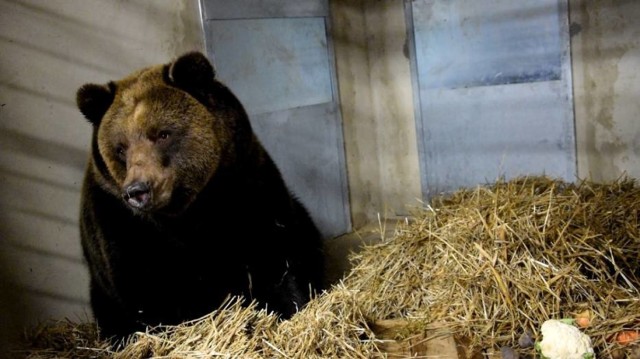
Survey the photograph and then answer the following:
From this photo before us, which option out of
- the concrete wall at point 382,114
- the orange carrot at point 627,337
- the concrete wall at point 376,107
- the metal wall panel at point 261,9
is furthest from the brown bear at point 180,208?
the concrete wall at point 376,107

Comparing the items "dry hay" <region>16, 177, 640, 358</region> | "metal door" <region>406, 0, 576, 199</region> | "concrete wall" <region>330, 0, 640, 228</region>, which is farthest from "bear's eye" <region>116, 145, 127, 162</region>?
"metal door" <region>406, 0, 576, 199</region>

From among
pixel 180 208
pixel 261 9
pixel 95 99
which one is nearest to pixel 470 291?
pixel 180 208

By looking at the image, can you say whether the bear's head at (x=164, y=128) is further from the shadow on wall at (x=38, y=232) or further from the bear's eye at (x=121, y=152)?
the shadow on wall at (x=38, y=232)

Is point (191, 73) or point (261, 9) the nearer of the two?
point (191, 73)

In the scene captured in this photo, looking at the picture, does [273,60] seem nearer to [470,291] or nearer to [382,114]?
[382,114]

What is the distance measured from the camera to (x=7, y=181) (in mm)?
4371

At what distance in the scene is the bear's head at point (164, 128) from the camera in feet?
12.8

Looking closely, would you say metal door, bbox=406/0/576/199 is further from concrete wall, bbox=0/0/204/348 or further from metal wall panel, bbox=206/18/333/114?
concrete wall, bbox=0/0/204/348

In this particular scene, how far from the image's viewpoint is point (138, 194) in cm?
366

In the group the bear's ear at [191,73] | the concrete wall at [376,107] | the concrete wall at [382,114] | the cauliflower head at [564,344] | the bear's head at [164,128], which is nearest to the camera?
the cauliflower head at [564,344]

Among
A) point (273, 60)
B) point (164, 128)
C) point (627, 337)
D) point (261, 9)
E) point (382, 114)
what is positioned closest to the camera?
point (627, 337)

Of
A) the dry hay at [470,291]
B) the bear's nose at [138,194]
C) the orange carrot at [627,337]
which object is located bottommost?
the orange carrot at [627,337]

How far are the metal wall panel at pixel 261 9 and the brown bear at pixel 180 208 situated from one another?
1489 mm

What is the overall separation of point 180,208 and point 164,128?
474 millimetres
